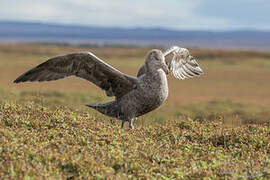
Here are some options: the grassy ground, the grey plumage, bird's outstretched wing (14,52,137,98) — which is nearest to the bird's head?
the grey plumage

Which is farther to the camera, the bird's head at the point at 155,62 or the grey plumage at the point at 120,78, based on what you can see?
the bird's head at the point at 155,62

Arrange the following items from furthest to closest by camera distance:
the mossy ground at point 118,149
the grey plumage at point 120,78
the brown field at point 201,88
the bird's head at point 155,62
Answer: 1. the brown field at point 201,88
2. the bird's head at point 155,62
3. the grey plumage at point 120,78
4. the mossy ground at point 118,149

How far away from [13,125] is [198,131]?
3845 mm

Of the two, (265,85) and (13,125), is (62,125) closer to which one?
(13,125)

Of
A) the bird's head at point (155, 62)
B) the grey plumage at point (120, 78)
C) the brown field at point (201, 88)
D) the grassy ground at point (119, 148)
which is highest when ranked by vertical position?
the bird's head at point (155, 62)

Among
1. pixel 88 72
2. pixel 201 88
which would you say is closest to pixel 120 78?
pixel 88 72

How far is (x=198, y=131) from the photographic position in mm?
10484

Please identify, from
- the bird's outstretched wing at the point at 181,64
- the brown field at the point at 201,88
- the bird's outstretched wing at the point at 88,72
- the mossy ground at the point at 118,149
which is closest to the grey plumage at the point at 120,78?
the bird's outstretched wing at the point at 88,72

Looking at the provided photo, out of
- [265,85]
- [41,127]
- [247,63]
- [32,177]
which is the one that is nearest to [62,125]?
[41,127]

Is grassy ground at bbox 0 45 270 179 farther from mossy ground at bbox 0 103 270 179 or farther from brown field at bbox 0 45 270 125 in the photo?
brown field at bbox 0 45 270 125

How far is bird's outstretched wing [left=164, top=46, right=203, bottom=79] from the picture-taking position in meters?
11.7

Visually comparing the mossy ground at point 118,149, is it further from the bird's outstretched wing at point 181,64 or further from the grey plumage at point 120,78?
the bird's outstretched wing at point 181,64

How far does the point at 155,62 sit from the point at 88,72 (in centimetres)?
144

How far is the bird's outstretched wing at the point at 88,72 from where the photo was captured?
401 inches
